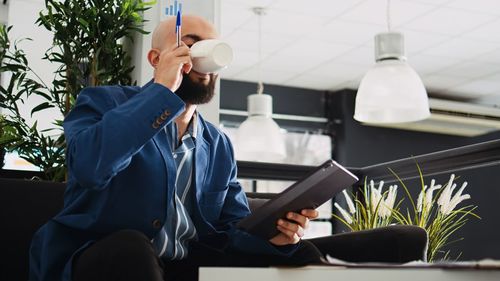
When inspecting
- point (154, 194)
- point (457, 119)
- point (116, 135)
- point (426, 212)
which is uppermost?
point (457, 119)

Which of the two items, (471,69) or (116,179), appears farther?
(471,69)

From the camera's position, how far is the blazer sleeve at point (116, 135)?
130 centimetres

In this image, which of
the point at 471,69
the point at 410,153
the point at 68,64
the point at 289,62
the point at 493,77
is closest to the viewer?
the point at 68,64

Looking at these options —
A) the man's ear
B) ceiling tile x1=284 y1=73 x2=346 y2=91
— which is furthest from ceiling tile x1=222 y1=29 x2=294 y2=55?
the man's ear

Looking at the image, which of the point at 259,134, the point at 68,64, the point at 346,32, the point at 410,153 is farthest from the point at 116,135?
the point at 410,153

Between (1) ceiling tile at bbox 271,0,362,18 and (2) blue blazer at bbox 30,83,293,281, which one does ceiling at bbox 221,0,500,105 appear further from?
(2) blue blazer at bbox 30,83,293,281

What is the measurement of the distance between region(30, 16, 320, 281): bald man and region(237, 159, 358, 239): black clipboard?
0.04m

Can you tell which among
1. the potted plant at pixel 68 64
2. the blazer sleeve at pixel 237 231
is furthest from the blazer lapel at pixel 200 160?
the potted plant at pixel 68 64

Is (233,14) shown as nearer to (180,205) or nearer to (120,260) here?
(180,205)

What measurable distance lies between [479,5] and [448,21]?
39 centimetres

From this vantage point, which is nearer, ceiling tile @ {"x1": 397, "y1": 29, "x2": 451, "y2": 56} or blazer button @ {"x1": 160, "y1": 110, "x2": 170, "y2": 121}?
blazer button @ {"x1": 160, "y1": 110, "x2": 170, "y2": 121}

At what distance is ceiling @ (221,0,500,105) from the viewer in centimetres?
511

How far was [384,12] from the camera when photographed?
518cm

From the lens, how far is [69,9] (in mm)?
2373
